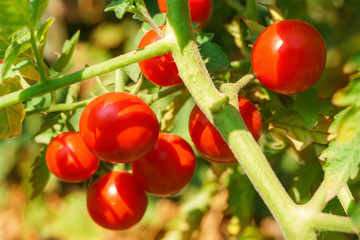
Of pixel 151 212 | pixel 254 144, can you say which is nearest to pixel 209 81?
pixel 254 144

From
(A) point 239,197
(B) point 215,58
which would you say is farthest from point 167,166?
(A) point 239,197

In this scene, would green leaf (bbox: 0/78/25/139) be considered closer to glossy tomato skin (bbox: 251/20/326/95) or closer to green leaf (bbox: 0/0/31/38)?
green leaf (bbox: 0/0/31/38)

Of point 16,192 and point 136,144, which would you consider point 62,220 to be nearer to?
point 16,192

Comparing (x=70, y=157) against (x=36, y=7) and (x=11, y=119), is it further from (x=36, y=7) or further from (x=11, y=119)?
(x=36, y=7)

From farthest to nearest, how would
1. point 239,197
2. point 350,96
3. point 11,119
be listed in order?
point 239,197
point 11,119
point 350,96

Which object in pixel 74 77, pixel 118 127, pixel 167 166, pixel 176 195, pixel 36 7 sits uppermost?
pixel 36 7

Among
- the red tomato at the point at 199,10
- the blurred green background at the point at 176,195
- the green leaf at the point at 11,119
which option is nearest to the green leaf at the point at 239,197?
the blurred green background at the point at 176,195

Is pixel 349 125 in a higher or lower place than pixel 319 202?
higher
